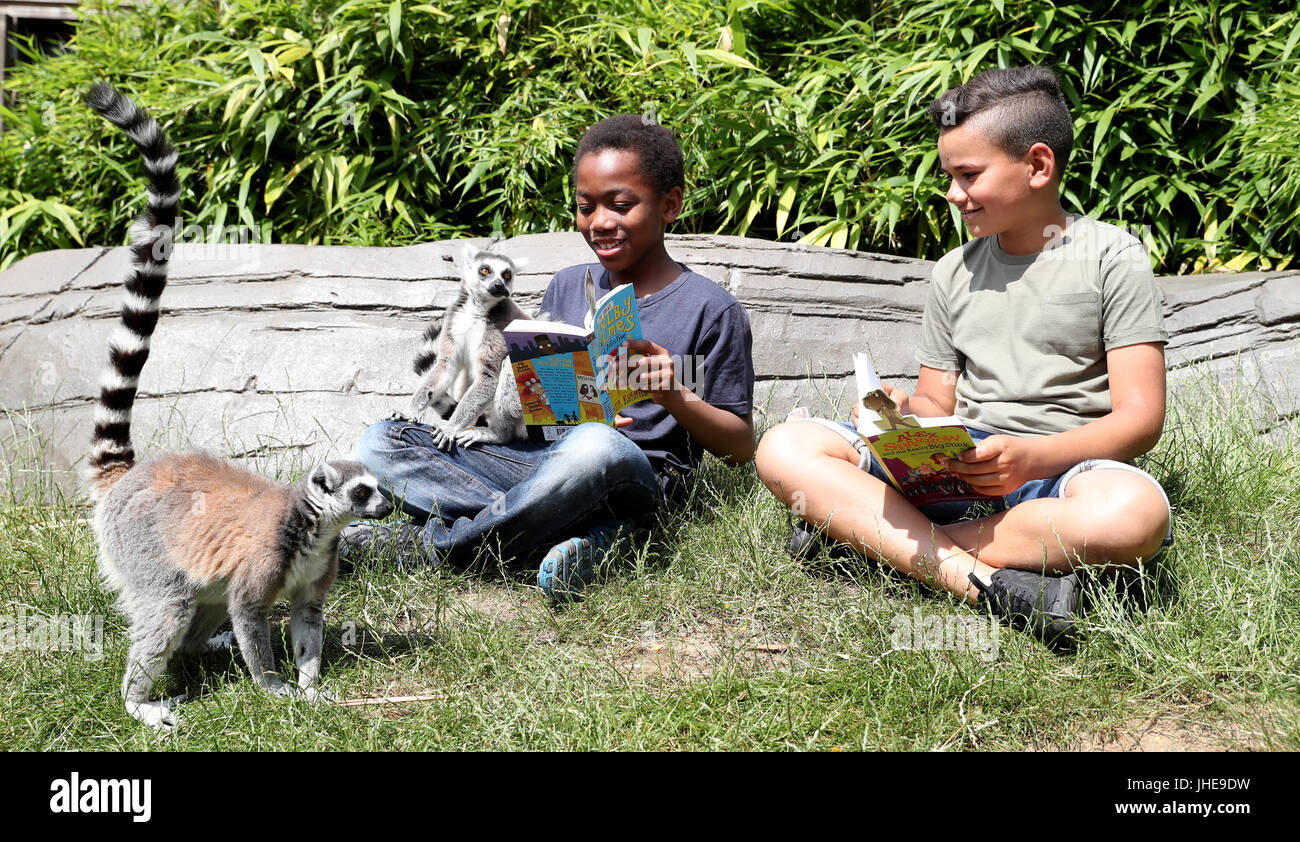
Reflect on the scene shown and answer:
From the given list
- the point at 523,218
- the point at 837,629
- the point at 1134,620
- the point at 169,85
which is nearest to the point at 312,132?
the point at 169,85

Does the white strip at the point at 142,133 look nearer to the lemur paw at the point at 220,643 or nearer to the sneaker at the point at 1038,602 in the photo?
the lemur paw at the point at 220,643

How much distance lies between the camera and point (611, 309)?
2.55 m

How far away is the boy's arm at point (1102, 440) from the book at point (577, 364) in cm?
89

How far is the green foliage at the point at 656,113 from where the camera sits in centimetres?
455

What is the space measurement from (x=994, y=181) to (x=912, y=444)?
76 centimetres

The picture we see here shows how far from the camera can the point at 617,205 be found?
10.0 feet

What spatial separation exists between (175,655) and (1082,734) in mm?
2156

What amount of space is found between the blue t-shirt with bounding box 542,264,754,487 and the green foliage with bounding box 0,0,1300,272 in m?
1.74

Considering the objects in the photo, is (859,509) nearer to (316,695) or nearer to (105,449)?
(316,695)

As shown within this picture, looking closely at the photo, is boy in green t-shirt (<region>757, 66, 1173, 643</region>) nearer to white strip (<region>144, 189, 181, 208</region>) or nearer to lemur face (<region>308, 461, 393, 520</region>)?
lemur face (<region>308, 461, 393, 520</region>)

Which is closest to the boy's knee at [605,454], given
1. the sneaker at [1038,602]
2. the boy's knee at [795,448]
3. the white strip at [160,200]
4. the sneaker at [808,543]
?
the boy's knee at [795,448]

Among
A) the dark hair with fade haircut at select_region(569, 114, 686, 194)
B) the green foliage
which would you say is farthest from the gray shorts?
the green foliage

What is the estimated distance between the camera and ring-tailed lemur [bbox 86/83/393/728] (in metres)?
2.32

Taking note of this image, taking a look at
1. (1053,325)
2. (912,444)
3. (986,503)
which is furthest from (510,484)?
(1053,325)
